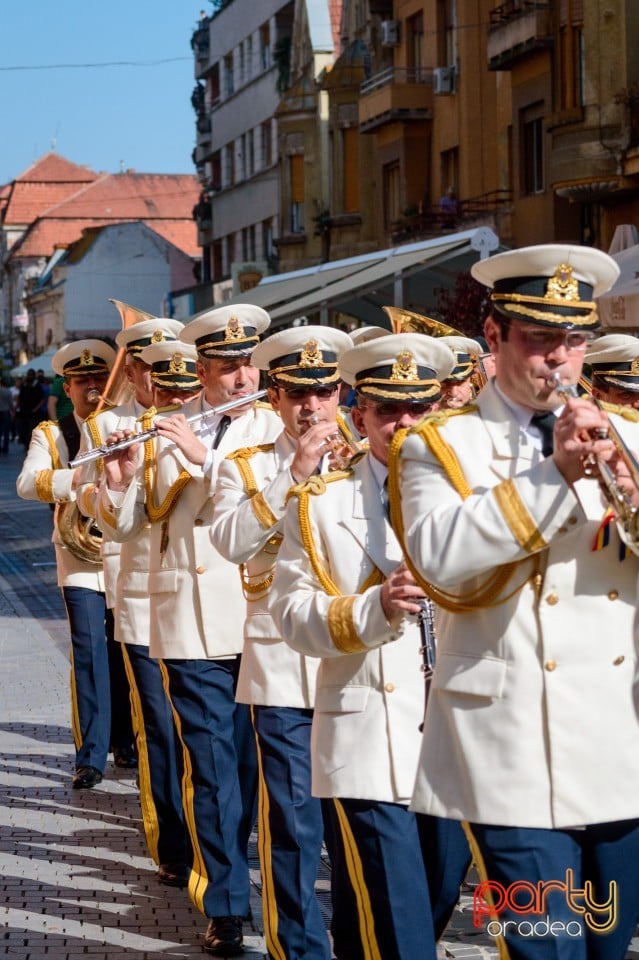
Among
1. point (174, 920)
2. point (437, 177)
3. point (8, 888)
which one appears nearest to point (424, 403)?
point (174, 920)

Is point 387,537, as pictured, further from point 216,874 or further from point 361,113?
point 361,113

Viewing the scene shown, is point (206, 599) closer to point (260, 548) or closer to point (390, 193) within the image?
point (260, 548)

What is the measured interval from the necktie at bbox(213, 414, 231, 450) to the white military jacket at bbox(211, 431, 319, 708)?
0.68 meters

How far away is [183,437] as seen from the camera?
6.92 meters

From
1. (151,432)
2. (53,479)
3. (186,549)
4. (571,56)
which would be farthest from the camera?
(571,56)

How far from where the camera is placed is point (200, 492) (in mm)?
7156

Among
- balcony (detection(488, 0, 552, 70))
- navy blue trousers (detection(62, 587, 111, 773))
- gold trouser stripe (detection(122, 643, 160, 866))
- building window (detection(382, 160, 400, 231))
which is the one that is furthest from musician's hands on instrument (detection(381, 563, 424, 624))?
building window (detection(382, 160, 400, 231))

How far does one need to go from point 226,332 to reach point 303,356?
95 cm

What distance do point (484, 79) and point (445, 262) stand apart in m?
15.8

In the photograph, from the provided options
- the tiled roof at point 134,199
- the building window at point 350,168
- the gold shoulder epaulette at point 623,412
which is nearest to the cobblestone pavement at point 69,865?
the gold shoulder epaulette at point 623,412

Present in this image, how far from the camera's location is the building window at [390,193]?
39.7 metres

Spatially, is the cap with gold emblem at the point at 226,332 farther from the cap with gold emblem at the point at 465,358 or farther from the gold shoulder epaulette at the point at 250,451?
the cap with gold emblem at the point at 465,358

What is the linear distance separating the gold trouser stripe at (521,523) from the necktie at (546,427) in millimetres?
274

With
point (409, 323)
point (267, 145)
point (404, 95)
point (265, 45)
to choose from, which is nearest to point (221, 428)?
point (409, 323)
